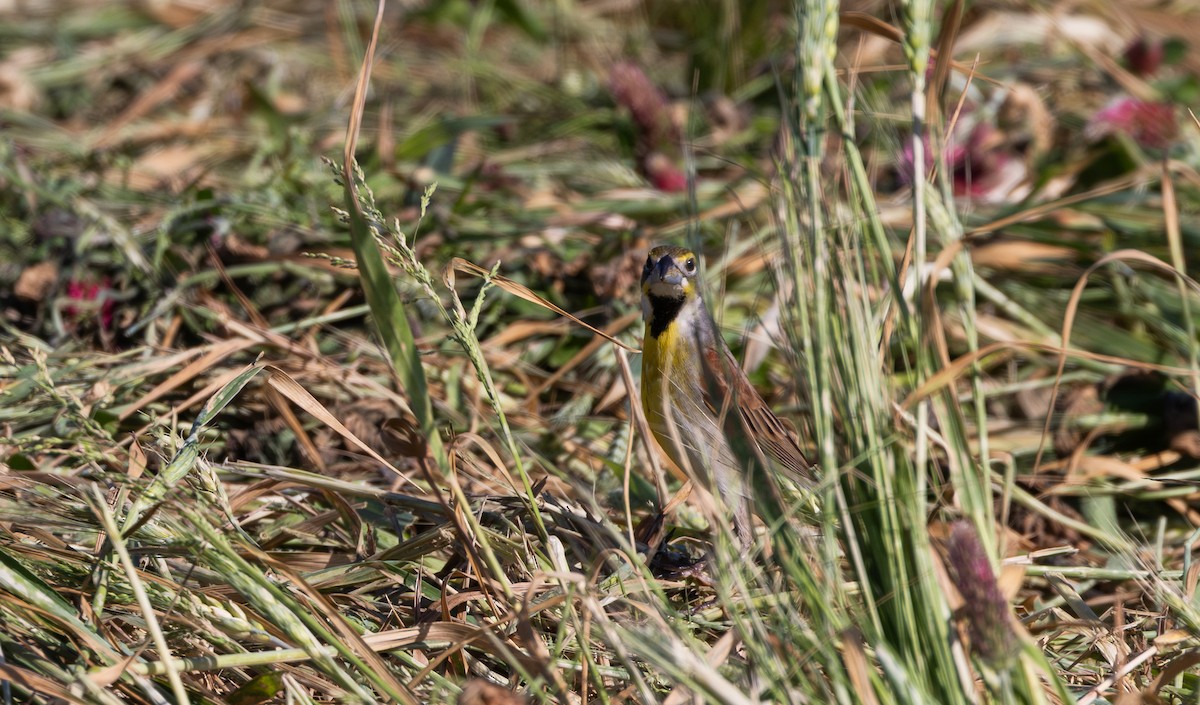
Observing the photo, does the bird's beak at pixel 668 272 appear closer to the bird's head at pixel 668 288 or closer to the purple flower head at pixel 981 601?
the bird's head at pixel 668 288

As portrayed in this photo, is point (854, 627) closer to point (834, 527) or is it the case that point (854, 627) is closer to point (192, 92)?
point (834, 527)

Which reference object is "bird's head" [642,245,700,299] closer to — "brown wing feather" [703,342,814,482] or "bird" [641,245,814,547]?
"bird" [641,245,814,547]

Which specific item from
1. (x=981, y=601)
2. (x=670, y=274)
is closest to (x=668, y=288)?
(x=670, y=274)

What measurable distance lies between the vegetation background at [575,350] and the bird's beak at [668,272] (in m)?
0.25

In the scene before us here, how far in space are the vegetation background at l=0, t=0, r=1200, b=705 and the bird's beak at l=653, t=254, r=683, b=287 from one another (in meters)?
0.25

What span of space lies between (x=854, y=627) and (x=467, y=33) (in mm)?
5075

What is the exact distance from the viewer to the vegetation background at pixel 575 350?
1.78m

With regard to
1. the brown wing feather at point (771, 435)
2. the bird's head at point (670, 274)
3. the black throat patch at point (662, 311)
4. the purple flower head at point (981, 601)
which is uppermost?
the purple flower head at point (981, 601)

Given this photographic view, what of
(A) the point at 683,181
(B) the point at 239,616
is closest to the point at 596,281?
(A) the point at 683,181

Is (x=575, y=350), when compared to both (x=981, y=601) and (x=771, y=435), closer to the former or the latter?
(x=771, y=435)

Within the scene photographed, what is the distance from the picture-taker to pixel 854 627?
5.70 ft

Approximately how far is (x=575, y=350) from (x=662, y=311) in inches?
24.1

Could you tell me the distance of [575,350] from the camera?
3717 millimetres

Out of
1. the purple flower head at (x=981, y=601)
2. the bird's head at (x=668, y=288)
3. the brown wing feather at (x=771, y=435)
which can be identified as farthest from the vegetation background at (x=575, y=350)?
the bird's head at (x=668, y=288)
